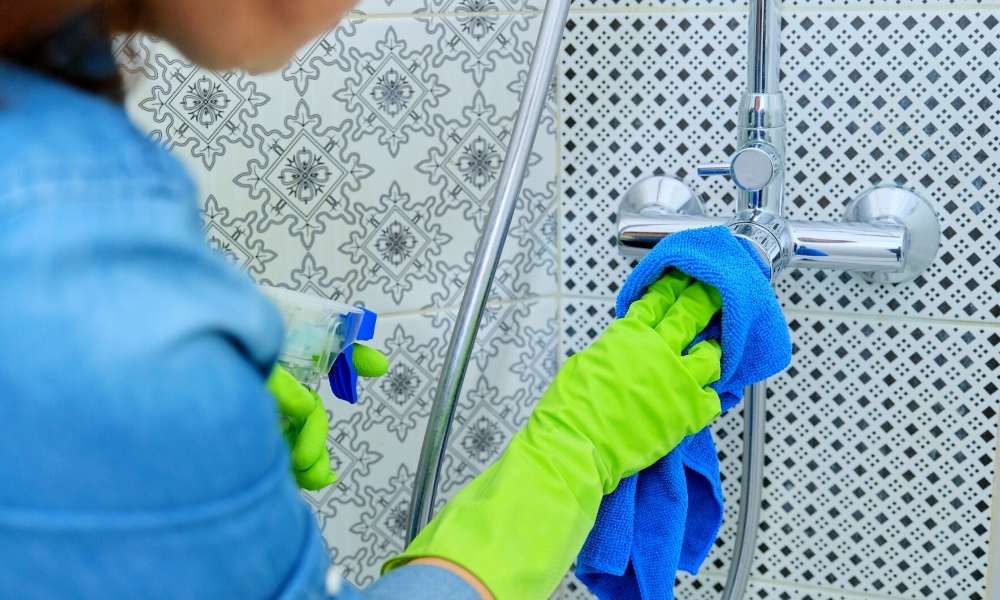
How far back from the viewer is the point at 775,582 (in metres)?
0.99

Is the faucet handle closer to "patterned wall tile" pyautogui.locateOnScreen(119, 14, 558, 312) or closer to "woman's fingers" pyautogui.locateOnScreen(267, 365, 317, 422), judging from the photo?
"patterned wall tile" pyautogui.locateOnScreen(119, 14, 558, 312)

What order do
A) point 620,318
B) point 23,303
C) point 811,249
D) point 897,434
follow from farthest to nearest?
1. point 897,434
2. point 811,249
3. point 620,318
4. point 23,303

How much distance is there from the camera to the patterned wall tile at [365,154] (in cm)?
81

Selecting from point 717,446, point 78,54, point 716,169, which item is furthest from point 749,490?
point 78,54

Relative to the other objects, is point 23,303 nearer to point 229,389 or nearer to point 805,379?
point 229,389

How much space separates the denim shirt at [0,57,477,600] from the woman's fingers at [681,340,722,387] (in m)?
0.39

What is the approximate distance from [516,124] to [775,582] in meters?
0.56

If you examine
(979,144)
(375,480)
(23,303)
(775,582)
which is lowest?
(775,582)

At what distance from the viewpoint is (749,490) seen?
0.93 metres

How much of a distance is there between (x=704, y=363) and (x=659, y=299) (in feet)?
0.20

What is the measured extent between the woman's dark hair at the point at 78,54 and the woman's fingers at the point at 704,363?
42 cm

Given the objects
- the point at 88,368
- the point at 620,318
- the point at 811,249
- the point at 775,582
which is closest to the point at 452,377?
the point at 620,318

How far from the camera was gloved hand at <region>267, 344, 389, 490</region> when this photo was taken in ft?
2.12

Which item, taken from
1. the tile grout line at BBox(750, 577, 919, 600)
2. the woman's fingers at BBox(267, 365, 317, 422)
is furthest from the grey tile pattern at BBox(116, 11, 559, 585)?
the tile grout line at BBox(750, 577, 919, 600)
